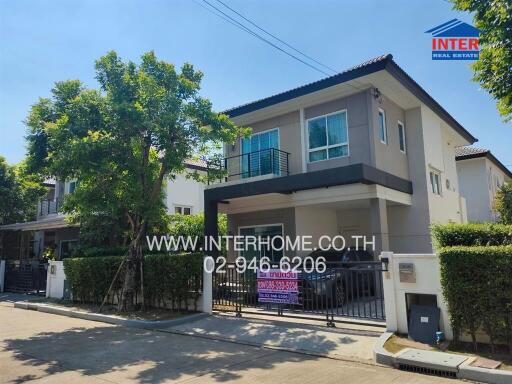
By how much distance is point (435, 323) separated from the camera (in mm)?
7258

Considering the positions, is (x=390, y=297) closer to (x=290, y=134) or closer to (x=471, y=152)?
(x=290, y=134)

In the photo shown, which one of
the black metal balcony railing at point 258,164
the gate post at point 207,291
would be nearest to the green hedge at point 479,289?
the gate post at point 207,291

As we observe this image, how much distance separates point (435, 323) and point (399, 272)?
1109 millimetres

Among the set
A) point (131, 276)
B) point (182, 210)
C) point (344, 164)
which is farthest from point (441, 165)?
point (182, 210)

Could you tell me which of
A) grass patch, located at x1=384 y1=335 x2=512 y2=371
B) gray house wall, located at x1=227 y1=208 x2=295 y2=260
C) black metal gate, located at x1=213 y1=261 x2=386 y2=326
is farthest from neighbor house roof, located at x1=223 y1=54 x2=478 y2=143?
grass patch, located at x1=384 y1=335 x2=512 y2=371

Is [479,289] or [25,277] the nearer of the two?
[479,289]

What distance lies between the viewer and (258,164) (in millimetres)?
16141

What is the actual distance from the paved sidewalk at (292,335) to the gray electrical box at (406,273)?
48.1 inches

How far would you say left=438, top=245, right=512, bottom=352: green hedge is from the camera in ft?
20.9

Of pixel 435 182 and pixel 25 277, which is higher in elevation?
pixel 435 182

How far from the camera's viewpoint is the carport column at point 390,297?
7914mm

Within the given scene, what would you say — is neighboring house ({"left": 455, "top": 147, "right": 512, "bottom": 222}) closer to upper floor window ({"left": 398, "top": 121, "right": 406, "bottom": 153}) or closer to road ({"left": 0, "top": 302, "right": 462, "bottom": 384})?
upper floor window ({"left": 398, "top": 121, "right": 406, "bottom": 153})

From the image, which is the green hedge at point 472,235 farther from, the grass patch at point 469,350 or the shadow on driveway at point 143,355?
the shadow on driveway at point 143,355

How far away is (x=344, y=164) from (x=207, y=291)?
6.31 m
